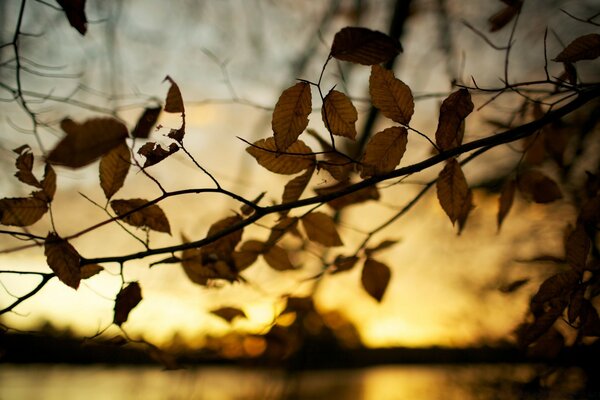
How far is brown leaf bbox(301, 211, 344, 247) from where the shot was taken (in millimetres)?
723

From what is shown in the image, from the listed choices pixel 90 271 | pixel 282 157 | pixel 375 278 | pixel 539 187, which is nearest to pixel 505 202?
pixel 539 187

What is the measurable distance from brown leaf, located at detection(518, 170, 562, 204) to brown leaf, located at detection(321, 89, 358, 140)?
53 centimetres

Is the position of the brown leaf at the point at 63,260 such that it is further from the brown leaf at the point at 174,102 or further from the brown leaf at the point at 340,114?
the brown leaf at the point at 340,114

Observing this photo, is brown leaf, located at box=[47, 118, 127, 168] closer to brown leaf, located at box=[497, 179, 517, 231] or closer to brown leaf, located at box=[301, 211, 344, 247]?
brown leaf, located at box=[301, 211, 344, 247]

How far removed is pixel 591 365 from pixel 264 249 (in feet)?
4.31

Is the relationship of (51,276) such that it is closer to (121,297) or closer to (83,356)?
(121,297)

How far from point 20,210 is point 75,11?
1.04 feet

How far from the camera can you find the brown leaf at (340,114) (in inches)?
21.0

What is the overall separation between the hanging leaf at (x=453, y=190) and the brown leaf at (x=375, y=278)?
234mm

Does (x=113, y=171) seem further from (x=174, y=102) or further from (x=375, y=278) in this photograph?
(x=375, y=278)

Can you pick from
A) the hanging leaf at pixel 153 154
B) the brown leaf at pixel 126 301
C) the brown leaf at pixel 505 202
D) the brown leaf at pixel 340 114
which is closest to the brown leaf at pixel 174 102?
the hanging leaf at pixel 153 154

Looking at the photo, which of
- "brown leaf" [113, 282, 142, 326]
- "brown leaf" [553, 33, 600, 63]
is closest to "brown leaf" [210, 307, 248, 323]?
"brown leaf" [113, 282, 142, 326]

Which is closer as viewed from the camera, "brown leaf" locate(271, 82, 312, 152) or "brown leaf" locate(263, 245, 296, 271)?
"brown leaf" locate(271, 82, 312, 152)

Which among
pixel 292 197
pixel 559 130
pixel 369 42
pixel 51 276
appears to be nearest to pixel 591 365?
Answer: pixel 559 130
